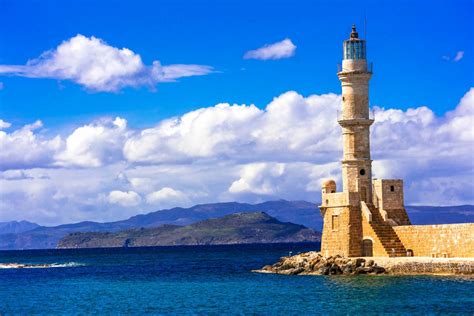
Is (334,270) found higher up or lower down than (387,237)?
lower down

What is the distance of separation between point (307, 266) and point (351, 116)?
9248 millimetres

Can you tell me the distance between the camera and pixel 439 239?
164ft

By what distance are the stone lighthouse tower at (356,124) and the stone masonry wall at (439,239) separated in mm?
3513

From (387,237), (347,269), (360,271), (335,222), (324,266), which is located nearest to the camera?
(360,271)

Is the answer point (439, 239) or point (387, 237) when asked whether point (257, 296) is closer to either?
point (387, 237)

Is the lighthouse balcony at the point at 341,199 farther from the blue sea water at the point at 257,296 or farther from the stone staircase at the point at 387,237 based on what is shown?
the blue sea water at the point at 257,296

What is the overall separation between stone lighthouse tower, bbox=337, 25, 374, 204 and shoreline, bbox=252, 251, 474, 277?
421cm

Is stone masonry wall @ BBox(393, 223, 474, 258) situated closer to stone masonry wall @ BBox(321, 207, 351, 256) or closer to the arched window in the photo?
the arched window

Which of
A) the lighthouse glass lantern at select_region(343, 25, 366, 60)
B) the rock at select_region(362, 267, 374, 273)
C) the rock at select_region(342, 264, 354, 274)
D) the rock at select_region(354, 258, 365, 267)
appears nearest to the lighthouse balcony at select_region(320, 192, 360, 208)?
the rock at select_region(354, 258, 365, 267)

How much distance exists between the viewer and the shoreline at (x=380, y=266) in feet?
153

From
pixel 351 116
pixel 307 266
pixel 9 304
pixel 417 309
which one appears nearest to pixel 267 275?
pixel 307 266

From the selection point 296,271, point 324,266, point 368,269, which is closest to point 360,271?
point 368,269

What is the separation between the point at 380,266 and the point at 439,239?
340 cm

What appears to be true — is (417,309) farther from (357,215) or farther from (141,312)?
(357,215)
